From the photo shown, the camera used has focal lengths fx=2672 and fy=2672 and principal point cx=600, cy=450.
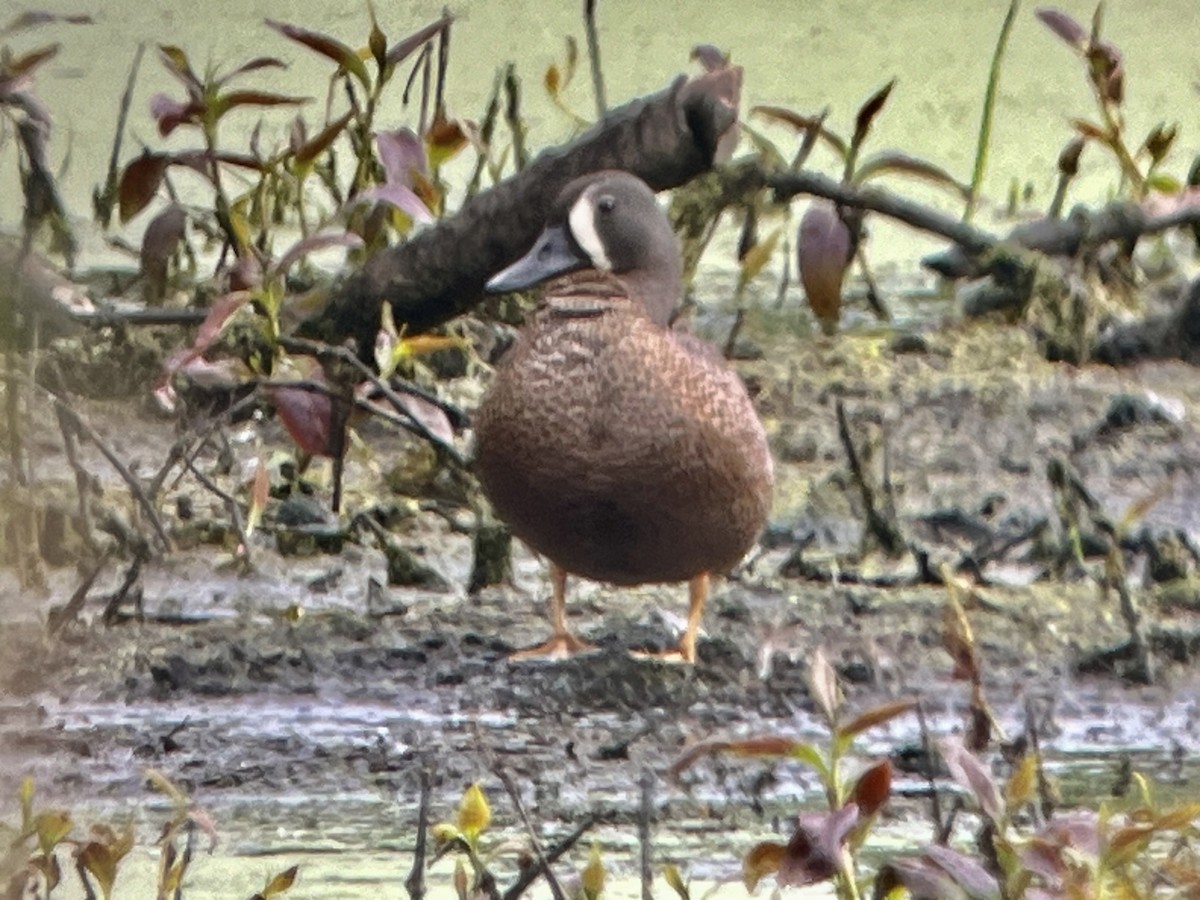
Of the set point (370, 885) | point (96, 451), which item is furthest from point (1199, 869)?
point (96, 451)

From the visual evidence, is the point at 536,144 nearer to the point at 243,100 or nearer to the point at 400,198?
the point at 243,100

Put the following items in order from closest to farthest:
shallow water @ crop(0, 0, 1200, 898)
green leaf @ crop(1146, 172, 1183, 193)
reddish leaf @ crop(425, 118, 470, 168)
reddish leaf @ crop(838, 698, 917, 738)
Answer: reddish leaf @ crop(838, 698, 917, 738) < shallow water @ crop(0, 0, 1200, 898) < reddish leaf @ crop(425, 118, 470, 168) < green leaf @ crop(1146, 172, 1183, 193)

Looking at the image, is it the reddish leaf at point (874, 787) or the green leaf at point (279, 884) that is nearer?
the reddish leaf at point (874, 787)

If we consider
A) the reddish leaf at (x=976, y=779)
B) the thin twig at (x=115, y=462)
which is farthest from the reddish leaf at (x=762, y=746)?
the thin twig at (x=115, y=462)

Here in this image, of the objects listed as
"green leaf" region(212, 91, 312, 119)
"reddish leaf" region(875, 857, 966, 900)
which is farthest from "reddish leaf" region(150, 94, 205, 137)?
"reddish leaf" region(875, 857, 966, 900)

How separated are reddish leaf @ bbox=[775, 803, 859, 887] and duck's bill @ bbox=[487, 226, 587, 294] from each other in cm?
218

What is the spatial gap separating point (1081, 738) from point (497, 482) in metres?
1.03

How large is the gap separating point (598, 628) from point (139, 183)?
1214 millimetres

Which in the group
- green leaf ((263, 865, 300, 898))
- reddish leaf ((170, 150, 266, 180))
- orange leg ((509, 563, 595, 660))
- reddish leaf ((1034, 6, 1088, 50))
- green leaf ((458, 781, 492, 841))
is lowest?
green leaf ((263, 865, 300, 898))

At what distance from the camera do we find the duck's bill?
4.61m

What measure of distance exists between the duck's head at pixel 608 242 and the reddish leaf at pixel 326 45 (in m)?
0.53

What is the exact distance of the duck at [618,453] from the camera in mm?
4258

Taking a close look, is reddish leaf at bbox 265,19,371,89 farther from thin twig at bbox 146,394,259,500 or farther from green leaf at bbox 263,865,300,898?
green leaf at bbox 263,865,300,898

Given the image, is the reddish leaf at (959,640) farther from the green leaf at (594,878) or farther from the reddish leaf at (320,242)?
the reddish leaf at (320,242)
